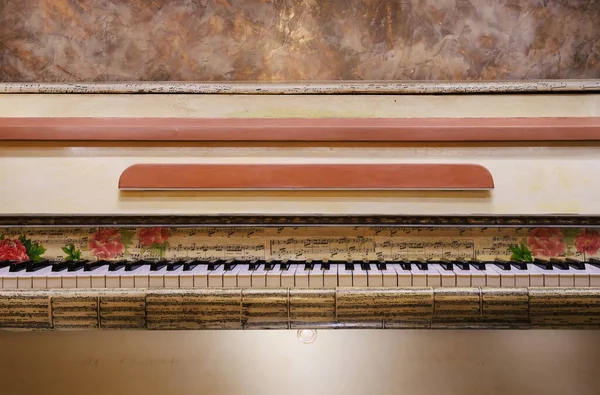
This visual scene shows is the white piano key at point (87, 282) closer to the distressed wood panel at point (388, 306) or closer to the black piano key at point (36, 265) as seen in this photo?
the black piano key at point (36, 265)

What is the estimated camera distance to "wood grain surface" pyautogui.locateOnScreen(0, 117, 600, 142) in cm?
164

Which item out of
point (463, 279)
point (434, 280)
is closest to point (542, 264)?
point (463, 279)

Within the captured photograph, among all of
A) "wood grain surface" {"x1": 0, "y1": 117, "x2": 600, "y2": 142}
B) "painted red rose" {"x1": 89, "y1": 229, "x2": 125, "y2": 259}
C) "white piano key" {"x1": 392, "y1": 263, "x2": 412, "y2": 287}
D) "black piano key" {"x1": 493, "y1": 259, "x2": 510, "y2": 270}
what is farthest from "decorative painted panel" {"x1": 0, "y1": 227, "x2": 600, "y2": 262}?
"wood grain surface" {"x1": 0, "y1": 117, "x2": 600, "y2": 142}

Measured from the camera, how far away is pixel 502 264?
1677 millimetres

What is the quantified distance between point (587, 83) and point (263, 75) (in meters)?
1.79

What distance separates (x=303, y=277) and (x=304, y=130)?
74cm

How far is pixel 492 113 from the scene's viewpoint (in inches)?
69.1

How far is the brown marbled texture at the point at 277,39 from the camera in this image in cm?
192

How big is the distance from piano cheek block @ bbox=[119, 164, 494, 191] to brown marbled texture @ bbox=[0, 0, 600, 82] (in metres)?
0.65

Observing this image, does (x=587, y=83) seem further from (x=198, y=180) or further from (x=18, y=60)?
(x=18, y=60)

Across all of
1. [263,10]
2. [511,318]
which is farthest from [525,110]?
[263,10]

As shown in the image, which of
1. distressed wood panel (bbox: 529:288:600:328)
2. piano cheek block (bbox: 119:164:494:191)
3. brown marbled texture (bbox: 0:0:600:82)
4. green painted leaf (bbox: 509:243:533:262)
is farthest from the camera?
brown marbled texture (bbox: 0:0:600:82)

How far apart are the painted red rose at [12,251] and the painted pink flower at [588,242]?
302cm

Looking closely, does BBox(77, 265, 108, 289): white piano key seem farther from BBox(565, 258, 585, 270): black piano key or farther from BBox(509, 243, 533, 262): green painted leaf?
BBox(565, 258, 585, 270): black piano key
